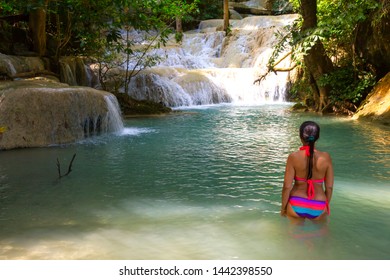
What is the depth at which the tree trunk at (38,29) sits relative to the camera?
14555 millimetres

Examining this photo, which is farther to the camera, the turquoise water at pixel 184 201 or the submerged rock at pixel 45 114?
the submerged rock at pixel 45 114

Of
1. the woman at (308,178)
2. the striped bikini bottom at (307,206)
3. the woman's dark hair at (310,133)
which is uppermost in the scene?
the woman's dark hair at (310,133)

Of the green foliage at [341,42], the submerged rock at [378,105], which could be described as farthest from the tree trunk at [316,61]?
the submerged rock at [378,105]

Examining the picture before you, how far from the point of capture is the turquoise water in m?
3.97

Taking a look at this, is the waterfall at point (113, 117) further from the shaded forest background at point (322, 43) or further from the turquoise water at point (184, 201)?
the shaded forest background at point (322, 43)

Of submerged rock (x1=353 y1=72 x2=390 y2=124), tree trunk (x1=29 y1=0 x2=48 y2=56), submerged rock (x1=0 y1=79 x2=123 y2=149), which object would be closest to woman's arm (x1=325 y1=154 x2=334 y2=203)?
submerged rock (x1=0 y1=79 x2=123 y2=149)

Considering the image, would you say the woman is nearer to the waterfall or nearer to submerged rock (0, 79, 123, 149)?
submerged rock (0, 79, 123, 149)

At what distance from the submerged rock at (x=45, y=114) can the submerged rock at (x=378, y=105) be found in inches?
297

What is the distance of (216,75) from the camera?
2128cm

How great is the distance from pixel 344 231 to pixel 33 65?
12.6m

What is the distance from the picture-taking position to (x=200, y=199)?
A: 17.9ft

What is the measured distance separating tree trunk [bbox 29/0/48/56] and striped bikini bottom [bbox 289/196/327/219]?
12.8m

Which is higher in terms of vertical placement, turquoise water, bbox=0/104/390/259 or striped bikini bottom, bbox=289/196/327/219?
striped bikini bottom, bbox=289/196/327/219

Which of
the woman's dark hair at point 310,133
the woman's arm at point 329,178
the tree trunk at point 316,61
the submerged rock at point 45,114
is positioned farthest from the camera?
the tree trunk at point 316,61
